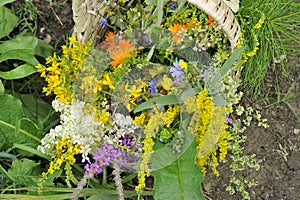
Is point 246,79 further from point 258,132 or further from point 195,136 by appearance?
point 195,136

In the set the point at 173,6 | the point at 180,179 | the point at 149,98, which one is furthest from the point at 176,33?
the point at 180,179

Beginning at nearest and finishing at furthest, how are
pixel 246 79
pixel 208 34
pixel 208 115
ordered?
1. pixel 208 115
2. pixel 208 34
3. pixel 246 79

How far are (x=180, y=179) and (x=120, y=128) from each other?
0.22 m

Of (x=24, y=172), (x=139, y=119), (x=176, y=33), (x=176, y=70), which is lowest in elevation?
(x=24, y=172)

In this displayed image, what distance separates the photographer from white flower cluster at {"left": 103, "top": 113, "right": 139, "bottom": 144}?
1322 mm

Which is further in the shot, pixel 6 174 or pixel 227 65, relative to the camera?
pixel 6 174

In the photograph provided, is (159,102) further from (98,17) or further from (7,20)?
(7,20)

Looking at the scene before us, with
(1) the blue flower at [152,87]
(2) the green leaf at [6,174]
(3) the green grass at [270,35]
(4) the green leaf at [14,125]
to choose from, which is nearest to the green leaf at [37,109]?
(4) the green leaf at [14,125]

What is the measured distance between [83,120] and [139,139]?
0.56 feet

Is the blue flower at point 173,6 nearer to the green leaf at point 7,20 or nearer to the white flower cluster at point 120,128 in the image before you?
the white flower cluster at point 120,128

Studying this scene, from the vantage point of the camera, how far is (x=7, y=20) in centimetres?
169

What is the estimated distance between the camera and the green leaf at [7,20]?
1674mm

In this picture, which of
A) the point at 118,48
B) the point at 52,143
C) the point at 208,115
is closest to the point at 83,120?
the point at 52,143

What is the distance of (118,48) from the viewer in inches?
54.1
